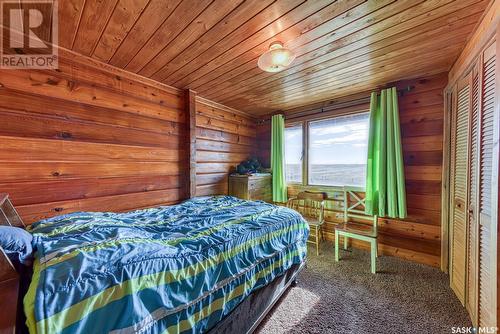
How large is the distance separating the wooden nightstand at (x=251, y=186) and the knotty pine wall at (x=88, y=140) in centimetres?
93

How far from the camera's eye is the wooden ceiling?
1.32m

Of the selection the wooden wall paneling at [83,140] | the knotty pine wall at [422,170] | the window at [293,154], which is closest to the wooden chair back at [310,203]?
the window at [293,154]

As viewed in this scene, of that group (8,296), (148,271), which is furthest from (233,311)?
(8,296)

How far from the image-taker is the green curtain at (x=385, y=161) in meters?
2.46

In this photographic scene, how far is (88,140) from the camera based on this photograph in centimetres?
198

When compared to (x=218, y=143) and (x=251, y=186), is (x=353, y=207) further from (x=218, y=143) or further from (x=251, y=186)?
(x=218, y=143)

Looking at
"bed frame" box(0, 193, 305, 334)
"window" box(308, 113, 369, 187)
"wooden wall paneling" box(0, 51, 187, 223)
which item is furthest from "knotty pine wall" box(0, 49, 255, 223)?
"window" box(308, 113, 369, 187)

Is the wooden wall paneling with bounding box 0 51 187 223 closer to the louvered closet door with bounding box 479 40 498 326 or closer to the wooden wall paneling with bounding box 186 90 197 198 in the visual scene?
the wooden wall paneling with bounding box 186 90 197 198

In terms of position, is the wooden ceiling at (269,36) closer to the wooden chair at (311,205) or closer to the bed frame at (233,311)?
the bed frame at (233,311)

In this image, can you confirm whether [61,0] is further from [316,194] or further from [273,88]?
[316,194]

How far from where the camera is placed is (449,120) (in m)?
2.16

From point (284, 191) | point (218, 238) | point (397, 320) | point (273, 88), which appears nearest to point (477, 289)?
point (397, 320)

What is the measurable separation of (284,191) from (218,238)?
2.46 meters

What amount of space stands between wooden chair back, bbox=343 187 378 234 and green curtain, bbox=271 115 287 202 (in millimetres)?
1054
